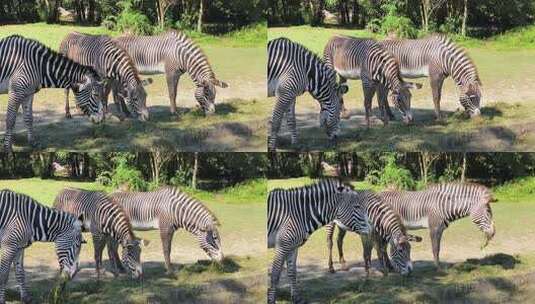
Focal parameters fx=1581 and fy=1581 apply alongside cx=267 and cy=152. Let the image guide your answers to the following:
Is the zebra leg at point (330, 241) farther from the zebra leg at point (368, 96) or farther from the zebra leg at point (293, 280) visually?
the zebra leg at point (368, 96)

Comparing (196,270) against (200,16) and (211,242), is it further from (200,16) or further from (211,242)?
(200,16)

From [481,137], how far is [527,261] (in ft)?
5.21

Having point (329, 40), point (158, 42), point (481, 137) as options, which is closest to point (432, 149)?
point (481, 137)

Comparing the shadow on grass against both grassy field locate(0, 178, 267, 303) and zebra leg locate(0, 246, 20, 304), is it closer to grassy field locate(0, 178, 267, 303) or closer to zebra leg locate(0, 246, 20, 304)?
grassy field locate(0, 178, 267, 303)

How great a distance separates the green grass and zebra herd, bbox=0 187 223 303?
5.33 feet

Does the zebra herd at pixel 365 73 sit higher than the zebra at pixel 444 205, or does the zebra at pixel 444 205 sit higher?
the zebra herd at pixel 365 73

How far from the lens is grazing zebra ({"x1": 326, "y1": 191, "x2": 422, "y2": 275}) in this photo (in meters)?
16.6

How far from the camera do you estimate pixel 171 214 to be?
54.5 feet

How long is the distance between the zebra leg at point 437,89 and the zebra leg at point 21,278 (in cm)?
452

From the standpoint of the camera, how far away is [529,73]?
53.9 ft

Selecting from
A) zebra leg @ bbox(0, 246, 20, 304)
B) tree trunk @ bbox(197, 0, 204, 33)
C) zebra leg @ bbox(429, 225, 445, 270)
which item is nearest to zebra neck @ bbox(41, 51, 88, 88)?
tree trunk @ bbox(197, 0, 204, 33)

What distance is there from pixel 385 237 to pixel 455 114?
1.53 m

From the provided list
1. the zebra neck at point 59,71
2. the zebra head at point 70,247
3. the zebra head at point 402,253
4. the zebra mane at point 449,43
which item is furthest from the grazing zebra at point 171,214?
the zebra mane at point 449,43

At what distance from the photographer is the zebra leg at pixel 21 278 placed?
53.8 feet
